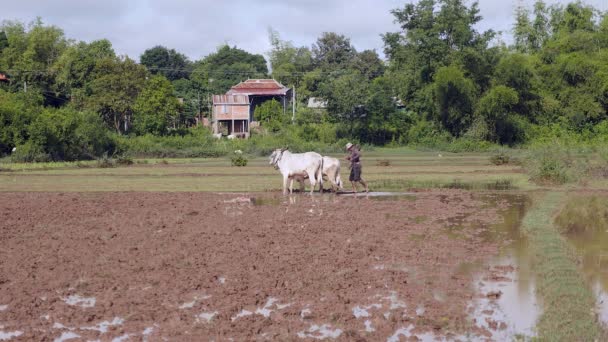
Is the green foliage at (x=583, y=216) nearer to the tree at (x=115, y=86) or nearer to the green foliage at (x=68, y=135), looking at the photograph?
the green foliage at (x=68, y=135)

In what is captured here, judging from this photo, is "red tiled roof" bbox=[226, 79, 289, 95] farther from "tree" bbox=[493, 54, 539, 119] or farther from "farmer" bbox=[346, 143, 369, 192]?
"farmer" bbox=[346, 143, 369, 192]

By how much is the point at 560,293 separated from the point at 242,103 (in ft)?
212

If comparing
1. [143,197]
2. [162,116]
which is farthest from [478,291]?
[162,116]

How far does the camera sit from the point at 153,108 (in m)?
61.9

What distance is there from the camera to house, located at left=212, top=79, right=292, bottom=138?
240 ft

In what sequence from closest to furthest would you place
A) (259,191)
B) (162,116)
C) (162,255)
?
(162,255), (259,191), (162,116)

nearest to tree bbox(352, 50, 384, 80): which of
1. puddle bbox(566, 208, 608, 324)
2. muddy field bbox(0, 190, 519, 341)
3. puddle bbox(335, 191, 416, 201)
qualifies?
puddle bbox(335, 191, 416, 201)

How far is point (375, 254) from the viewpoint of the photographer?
46.8ft

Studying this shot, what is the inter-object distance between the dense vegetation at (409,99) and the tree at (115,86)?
9 centimetres

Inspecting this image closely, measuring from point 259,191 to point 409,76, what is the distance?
34.5 meters

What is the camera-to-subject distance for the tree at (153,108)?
61.7m

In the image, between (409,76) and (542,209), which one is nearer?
(542,209)

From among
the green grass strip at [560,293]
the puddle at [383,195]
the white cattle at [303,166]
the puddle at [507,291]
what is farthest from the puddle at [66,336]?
the white cattle at [303,166]

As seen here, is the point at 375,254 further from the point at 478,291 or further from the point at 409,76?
the point at 409,76
